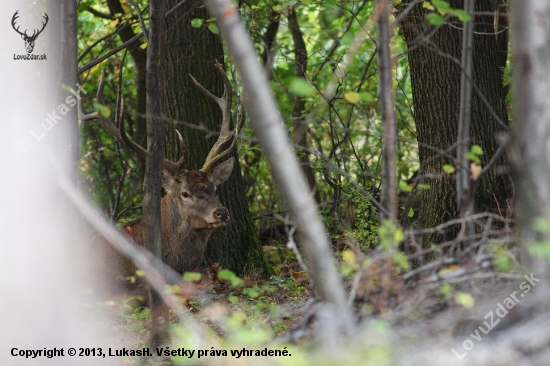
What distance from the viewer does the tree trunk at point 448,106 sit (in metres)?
6.34

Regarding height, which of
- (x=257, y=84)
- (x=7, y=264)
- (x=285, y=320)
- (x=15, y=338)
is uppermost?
(x=257, y=84)

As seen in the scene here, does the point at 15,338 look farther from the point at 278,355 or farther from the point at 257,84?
the point at 257,84

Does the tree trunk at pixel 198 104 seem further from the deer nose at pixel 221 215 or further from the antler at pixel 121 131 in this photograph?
the deer nose at pixel 221 215

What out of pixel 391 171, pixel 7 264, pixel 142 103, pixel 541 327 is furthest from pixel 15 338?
pixel 142 103

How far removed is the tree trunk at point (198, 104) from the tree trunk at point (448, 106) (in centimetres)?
219

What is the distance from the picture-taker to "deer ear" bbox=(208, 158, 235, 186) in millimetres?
7423

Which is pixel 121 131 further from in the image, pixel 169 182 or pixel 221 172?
pixel 221 172

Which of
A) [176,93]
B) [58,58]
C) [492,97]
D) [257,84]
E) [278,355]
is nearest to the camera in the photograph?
[257,84]

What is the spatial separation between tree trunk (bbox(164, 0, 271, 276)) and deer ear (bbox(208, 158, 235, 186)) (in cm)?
37

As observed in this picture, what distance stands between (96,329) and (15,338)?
61.3 inches

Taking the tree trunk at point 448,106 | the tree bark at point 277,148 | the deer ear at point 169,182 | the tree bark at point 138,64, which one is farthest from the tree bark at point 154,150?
the tree bark at point 138,64

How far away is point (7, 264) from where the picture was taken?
380 cm

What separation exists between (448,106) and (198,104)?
9.09 feet

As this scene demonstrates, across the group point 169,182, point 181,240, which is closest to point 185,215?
point 181,240
